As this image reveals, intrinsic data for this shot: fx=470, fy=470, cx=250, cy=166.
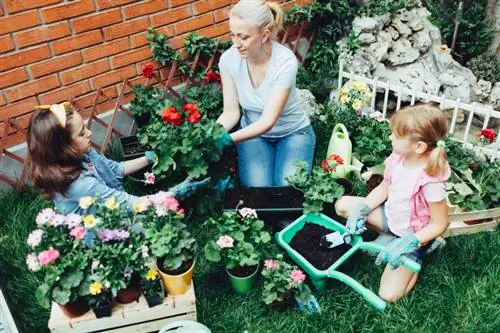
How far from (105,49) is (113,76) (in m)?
→ 0.22

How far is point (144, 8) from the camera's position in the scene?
3.52m

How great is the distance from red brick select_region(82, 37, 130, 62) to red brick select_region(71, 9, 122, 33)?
0.14 meters

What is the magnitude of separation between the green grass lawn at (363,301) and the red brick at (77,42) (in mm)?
1369

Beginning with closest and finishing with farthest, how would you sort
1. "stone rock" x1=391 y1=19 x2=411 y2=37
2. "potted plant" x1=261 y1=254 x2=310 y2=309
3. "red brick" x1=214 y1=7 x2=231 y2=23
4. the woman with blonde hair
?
"potted plant" x1=261 y1=254 x2=310 y2=309 < the woman with blonde hair < "red brick" x1=214 y1=7 x2=231 y2=23 < "stone rock" x1=391 y1=19 x2=411 y2=37

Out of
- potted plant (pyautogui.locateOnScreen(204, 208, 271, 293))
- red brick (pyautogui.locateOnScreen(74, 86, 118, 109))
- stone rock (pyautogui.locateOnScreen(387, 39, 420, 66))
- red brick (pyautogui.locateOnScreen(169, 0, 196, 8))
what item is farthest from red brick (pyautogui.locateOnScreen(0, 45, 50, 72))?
stone rock (pyautogui.locateOnScreen(387, 39, 420, 66))

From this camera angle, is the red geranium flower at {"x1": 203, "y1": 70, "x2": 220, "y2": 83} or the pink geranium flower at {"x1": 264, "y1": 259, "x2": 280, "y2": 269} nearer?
the pink geranium flower at {"x1": 264, "y1": 259, "x2": 280, "y2": 269}

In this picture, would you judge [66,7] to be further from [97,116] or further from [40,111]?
[40,111]

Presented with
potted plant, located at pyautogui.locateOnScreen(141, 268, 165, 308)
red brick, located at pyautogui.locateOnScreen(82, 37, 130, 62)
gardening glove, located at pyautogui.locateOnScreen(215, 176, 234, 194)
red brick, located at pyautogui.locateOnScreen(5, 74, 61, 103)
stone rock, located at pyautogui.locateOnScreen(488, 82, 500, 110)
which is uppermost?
red brick, located at pyautogui.locateOnScreen(82, 37, 130, 62)

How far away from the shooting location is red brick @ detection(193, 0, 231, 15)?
3.78 m

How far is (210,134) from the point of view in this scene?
2.71m

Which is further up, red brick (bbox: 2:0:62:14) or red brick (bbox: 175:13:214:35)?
red brick (bbox: 2:0:62:14)

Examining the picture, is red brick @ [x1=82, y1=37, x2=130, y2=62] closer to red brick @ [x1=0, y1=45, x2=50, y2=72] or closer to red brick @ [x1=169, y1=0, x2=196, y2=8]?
red brick @ [x1=0, y1=45, x2=50, y2=72]

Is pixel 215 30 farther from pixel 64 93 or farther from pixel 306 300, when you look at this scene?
pixel 306 300

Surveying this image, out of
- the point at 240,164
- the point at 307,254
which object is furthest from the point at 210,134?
the point at 307,254
